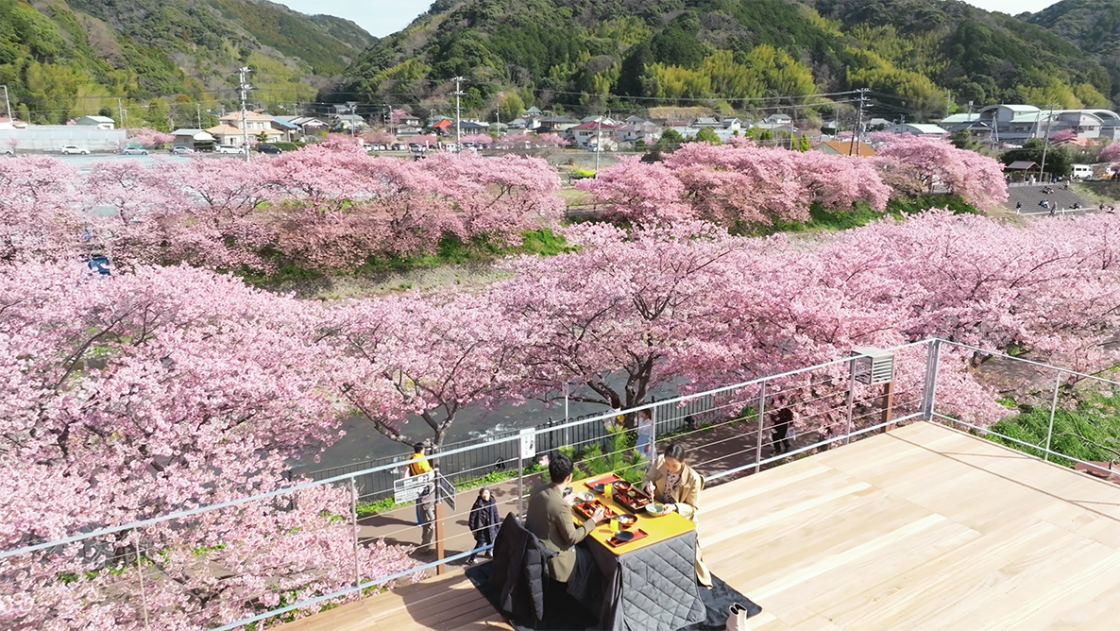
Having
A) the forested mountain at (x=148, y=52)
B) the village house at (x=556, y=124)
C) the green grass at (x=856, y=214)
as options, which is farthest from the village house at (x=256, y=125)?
the green grass at (x=856, y=214)

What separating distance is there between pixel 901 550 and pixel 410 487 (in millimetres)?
3119

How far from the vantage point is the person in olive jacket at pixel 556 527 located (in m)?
3.36

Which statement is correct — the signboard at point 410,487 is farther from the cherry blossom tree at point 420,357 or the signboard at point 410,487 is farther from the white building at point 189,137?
the white building at point 189,137

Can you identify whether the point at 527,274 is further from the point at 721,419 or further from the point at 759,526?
the point at 759,526

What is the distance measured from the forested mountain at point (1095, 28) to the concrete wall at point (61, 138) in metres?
124

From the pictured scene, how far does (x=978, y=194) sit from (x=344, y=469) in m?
34.7

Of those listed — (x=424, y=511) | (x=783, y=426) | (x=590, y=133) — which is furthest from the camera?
(x=590, y=133)

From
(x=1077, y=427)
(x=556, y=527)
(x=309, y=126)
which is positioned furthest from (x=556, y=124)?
(x=556, y=527)

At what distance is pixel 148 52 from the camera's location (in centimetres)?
7894

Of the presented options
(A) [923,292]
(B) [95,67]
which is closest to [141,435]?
(A) [923,292]

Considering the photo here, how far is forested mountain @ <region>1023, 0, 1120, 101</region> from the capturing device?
100000 mm

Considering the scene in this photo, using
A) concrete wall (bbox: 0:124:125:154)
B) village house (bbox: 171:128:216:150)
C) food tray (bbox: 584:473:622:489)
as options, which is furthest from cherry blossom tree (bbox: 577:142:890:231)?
village house (bbox: 171:128:216:150)

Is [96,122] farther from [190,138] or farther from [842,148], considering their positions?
[842,148]

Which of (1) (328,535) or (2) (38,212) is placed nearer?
(1) (328,535)
